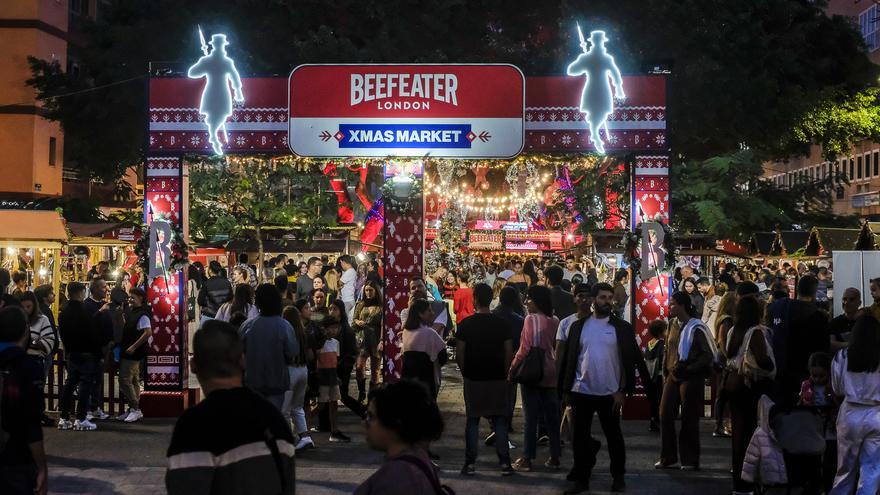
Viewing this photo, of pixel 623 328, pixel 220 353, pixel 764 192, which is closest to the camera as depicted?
pixel 220 353

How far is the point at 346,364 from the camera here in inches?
550

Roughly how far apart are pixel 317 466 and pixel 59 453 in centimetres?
289

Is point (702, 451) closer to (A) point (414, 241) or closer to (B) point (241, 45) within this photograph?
(A) point (414, 241)

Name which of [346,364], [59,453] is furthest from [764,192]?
[59,453]

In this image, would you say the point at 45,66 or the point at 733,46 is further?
the point at 45,66

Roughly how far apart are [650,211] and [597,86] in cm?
173

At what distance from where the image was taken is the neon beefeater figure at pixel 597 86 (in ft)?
49.3

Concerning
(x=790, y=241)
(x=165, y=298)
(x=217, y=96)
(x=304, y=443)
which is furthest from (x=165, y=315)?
(x=790, y=241)

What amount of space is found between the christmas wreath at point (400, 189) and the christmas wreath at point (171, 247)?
2688 millimetres

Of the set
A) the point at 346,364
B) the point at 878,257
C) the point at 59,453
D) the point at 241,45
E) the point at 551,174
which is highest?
the point at 241,45

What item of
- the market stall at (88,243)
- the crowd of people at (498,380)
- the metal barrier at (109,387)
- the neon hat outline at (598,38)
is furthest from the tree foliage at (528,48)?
the crowd of people at (498,380)

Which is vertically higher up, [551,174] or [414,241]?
[551,174]

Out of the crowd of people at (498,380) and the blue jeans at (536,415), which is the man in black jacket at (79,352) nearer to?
the crowd of people at (498,380)

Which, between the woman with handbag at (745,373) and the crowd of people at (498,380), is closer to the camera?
the crowd of people at (498,380)
